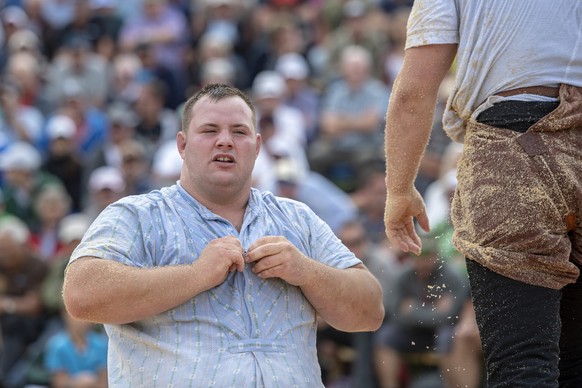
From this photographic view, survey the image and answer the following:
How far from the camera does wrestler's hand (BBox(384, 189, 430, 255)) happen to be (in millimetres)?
4066

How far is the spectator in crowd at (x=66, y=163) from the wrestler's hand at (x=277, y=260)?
25.7ft

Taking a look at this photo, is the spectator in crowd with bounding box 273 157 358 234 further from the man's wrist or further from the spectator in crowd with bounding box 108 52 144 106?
the spectator in crowd with bounding box 108 52 144 106

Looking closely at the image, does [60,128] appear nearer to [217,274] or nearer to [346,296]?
[346,296]

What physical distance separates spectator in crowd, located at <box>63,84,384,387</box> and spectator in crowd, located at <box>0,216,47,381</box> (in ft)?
17.5

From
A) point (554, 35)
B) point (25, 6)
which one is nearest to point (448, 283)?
point (554, 35)

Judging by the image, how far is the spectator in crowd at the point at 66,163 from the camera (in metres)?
11.7

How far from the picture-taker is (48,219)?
34.8 ft

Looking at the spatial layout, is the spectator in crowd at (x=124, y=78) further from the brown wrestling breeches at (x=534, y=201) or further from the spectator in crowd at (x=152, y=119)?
the brown wrestling breeches at (x=534, y=201)

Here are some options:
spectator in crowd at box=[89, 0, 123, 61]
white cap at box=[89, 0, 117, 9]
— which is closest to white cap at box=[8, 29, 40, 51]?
spectator in crowd at box=[89, 0, 123, 61]

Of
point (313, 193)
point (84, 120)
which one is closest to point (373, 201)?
point (313, 193)

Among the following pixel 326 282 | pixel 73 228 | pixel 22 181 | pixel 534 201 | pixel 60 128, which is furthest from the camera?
pixel 60 128

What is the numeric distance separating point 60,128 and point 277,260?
8.26 meters

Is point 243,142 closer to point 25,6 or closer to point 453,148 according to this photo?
point 453,148

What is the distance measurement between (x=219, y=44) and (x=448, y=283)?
22.4 ft
